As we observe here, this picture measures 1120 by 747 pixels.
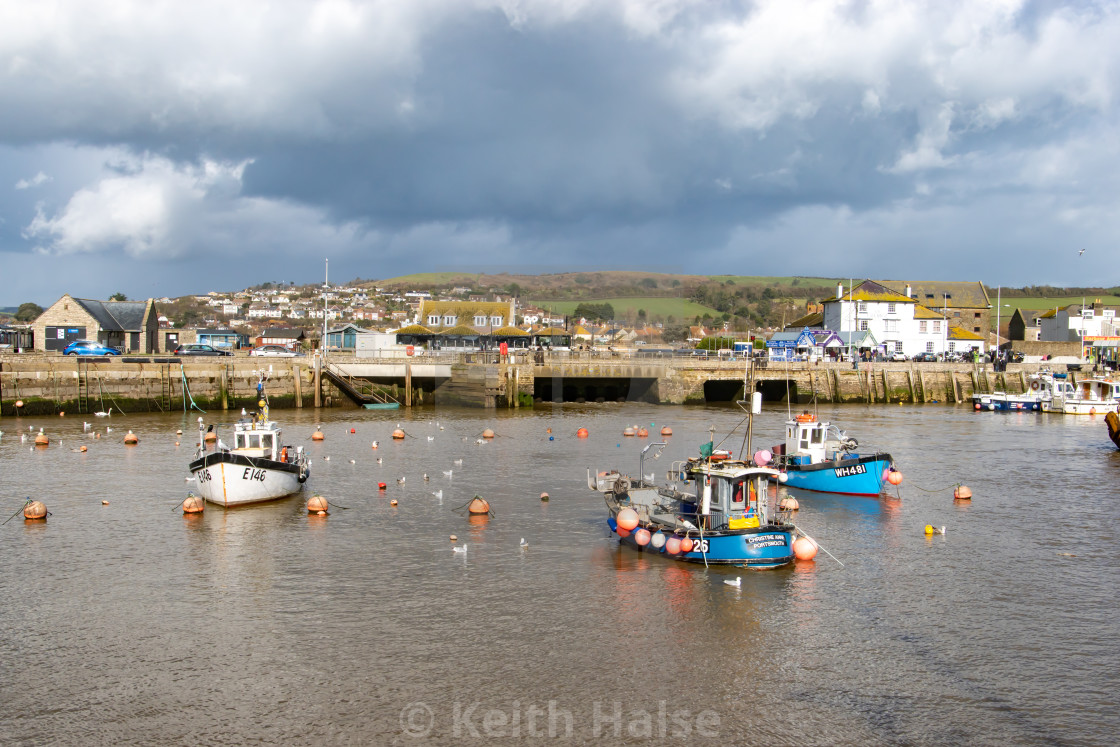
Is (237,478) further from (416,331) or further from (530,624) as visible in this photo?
(416,331)

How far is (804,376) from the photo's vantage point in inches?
2876

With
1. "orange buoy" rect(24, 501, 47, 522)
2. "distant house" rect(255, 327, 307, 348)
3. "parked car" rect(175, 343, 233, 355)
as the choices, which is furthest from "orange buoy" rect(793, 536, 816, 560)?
"distant house" rect(255, 327, 307, 348)

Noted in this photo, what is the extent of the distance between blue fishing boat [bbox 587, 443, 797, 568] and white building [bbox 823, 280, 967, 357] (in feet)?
236

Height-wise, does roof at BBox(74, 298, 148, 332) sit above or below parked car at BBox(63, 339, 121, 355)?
above

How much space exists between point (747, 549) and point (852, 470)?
12526 millimetres

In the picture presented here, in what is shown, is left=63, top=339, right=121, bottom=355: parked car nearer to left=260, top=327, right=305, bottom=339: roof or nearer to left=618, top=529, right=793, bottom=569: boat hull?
left=260, top=327, right=305, bottom=339: roof

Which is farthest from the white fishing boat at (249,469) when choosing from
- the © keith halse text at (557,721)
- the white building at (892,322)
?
the white building at (892,322)

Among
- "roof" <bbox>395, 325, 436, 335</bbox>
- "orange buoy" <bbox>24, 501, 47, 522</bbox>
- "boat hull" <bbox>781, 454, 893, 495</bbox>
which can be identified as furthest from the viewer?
"roof" <bbox>395, 325, 436, 335</bbox>

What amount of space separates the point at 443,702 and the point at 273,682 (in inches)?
132

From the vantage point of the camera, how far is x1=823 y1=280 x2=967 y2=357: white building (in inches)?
3637

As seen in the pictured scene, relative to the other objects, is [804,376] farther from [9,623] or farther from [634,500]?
[9,623]

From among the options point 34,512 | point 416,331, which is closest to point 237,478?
point 34,512

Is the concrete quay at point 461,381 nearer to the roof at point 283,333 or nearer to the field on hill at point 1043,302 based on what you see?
the roof at point 283,333

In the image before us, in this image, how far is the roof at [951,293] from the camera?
373 ft
